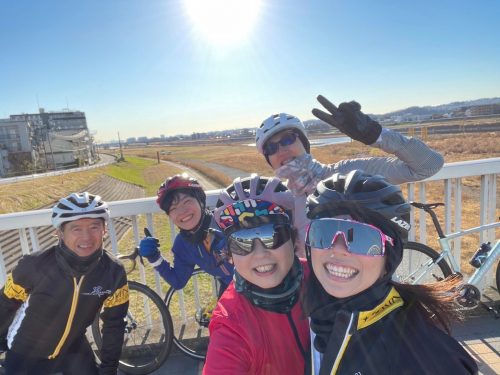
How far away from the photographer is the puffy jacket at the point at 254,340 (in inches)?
60.7

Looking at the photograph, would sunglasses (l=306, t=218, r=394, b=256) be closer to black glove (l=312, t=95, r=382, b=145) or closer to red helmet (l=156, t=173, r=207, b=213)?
black glove (l=312, t=95, r=382, b=145)

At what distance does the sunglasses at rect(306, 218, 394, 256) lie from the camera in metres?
1.42

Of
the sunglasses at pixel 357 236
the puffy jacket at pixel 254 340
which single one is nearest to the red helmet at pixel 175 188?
the puffy jacket at pixel 254 340

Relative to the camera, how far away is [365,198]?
1453 mm

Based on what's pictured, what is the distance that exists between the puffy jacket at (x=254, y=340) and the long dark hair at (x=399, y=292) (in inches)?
7.9

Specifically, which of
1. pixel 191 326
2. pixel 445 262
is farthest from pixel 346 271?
pixel 191 326

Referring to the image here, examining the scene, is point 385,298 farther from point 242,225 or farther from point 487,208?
point 487,208

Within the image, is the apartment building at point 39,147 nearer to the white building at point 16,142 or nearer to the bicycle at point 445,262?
the white building at point 16,142

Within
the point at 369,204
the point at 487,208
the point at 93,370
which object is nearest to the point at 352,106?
the point at 369,204

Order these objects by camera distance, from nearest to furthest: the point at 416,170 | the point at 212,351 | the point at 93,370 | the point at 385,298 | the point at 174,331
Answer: the point at 385,298, the point at 212,351, the point at 416,170, the point at 93,370, the point at 174,331

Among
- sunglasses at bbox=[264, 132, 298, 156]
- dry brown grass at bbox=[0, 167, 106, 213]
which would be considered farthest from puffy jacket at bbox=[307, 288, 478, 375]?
dry brown grass at bbox=[0, 167, 106, 213]

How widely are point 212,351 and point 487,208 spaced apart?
3.85 metres

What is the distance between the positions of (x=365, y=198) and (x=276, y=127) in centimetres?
134

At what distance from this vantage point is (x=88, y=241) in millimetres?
2779
